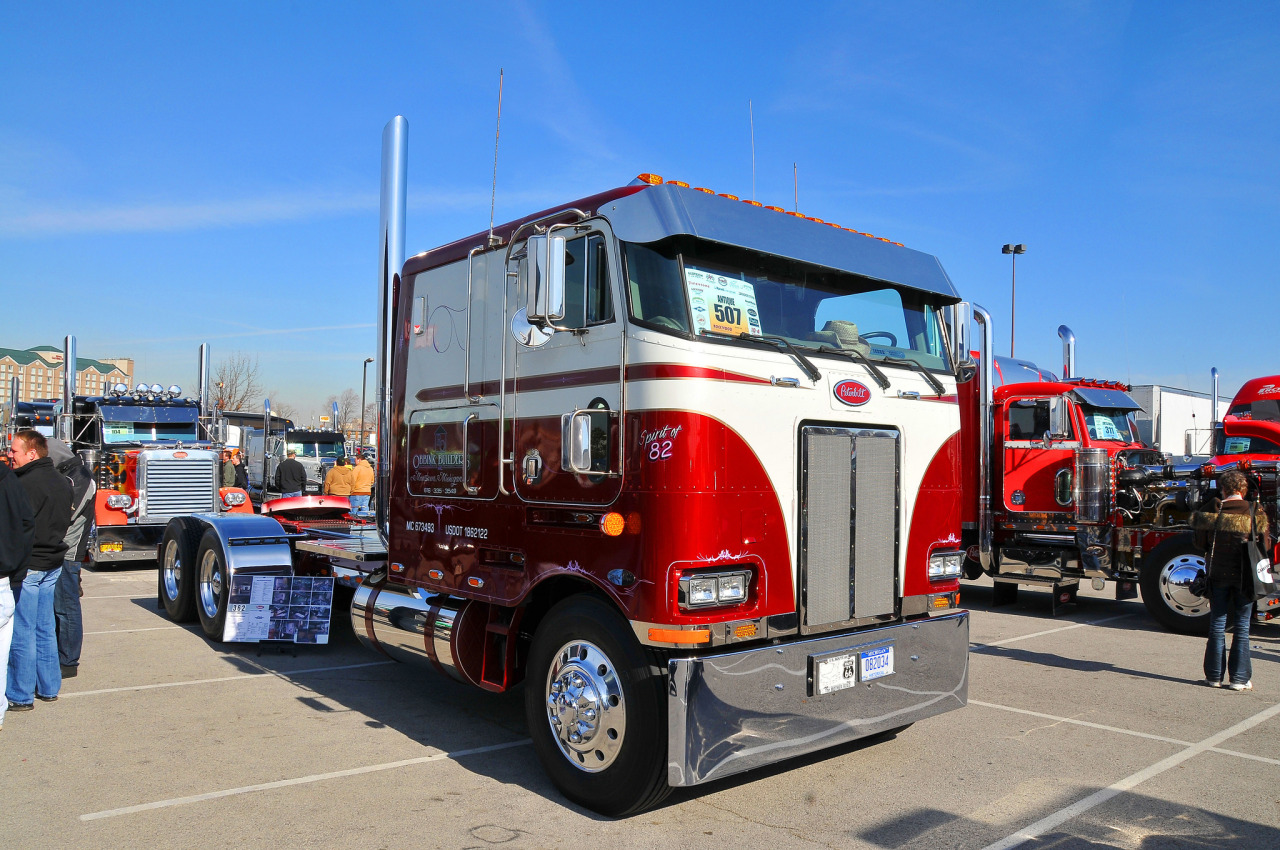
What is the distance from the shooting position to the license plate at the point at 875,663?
4910 mm

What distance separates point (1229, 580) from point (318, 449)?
27357 millimetres

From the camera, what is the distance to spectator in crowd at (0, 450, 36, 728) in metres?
5.62

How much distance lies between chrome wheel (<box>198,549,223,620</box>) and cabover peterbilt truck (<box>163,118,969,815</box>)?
11.7 feet

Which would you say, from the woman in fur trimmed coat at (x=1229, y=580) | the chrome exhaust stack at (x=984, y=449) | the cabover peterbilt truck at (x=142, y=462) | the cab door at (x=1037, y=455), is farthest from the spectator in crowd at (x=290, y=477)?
the woman in fur trimmed coat at (x=1229, y=580)

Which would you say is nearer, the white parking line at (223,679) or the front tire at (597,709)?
the front tire at (597,709)

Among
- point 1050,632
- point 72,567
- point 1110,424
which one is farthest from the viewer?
point 1110,424

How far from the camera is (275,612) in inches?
328

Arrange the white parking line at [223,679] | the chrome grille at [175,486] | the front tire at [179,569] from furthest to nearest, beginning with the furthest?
the chrome grille at [175,486] → the front tire at [179,569] → the white parking line at [223,679]

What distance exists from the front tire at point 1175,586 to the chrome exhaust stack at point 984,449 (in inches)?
74.0

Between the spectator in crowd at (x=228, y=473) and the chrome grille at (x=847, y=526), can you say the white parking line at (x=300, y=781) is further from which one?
the spectator in crowd at (x=228, y=473)

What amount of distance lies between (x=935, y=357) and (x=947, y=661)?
5.99 ft

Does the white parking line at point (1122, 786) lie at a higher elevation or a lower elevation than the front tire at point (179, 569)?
lower

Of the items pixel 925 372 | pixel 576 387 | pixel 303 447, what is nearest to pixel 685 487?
pixel 576 387

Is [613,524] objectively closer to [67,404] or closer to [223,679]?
[223,679]
